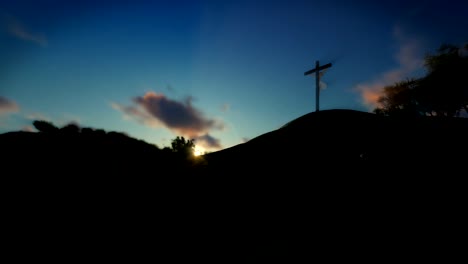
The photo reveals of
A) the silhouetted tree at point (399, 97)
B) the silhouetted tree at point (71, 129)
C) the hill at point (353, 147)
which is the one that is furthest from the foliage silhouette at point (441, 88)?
the silhouetted tree at point (71, 129)

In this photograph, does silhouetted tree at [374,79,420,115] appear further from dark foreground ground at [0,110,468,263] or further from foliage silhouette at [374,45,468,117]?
dark foreground ground at [0,110,468,263]

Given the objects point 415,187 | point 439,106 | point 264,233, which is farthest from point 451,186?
point 439,106

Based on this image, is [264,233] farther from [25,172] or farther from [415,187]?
[25,172]

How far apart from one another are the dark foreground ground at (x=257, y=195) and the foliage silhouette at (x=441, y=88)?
18695 mm

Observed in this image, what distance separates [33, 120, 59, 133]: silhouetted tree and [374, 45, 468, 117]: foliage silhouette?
Answer: 2426 cm

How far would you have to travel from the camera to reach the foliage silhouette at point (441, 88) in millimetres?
21062

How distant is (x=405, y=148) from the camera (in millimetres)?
4863

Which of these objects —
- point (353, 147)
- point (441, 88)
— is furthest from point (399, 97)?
A: point (353, 147)

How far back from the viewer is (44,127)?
2223mm

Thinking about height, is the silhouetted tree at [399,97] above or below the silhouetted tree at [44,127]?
above

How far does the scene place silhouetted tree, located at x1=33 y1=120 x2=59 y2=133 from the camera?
2203mm

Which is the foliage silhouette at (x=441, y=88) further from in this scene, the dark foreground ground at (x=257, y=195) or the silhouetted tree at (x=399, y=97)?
the dark foreground ground at (x=257, y=195)

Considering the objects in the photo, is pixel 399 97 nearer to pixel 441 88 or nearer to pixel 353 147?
pixel 441 88

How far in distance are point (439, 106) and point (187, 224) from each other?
103 ft
